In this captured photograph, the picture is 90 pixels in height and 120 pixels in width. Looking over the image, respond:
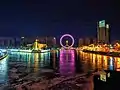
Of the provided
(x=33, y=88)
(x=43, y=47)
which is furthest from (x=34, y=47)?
(x=33, y=88)

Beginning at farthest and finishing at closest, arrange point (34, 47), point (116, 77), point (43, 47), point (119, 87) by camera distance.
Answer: point (43, 47), point (34, 47), point (116, 77), point (119, 87)

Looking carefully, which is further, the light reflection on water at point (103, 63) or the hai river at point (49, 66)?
the light reflection on water at point (103, 63)

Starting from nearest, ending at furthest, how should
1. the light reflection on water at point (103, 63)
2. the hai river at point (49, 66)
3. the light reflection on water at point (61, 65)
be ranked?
the hai river at point (49, 66), the light reflection on water at point (61, 65), the light reflection on water at point (103, 63)

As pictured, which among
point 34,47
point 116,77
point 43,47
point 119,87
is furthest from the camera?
point 43,47

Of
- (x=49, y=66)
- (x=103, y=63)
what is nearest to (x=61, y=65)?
(x=49, y=66)

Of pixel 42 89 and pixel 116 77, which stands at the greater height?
pixel 116 77

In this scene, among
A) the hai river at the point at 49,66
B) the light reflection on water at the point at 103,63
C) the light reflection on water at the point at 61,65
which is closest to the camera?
the hai river at the point at 49,66

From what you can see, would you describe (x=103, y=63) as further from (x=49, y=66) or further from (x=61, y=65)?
(x=49, y=66)

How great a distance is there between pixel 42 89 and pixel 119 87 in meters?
5.67

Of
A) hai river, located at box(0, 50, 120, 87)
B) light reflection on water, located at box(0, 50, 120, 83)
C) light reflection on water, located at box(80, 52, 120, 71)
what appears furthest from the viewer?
light reflection on water, located at box(80, 52, 120, 71)

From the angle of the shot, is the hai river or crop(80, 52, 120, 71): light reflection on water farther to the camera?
crop(80, 52, 120, 71): light reflection on water

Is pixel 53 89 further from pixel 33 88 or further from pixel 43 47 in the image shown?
pixel 43 47

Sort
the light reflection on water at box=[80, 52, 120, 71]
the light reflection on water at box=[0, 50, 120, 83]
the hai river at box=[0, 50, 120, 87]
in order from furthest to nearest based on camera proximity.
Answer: the light reflection on water at box=[80, 52, 120, 71]
the light reflection on water at box=[0, 50, 120, 83]
the hai river at box=[0, 50, 120, 87]

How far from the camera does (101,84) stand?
9.60 metres
